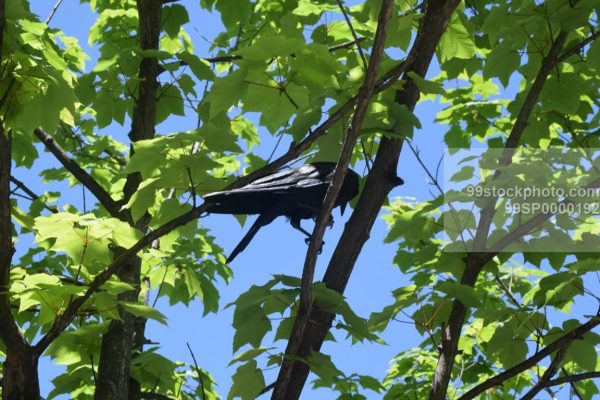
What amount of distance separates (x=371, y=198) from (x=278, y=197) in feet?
1.75

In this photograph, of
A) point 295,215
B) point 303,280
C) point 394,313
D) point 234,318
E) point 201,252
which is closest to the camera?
point 303,280

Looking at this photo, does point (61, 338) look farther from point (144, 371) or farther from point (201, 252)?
point (201, 252)

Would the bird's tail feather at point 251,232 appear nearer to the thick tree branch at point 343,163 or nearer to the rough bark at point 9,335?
the thick tree branch at point 343,163

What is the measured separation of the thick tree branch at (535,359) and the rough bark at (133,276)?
67.6 inches

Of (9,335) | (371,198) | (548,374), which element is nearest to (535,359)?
(548,374)

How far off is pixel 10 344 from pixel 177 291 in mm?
2914

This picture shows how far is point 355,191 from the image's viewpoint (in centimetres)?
350

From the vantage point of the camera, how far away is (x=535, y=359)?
3.34 m

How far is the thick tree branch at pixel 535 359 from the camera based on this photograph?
3.32m

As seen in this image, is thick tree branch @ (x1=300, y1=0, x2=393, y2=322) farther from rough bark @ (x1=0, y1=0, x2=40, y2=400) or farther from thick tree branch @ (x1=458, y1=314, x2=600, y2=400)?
rough bark @ (x1=0, y1=0, x2=40, y2=400)

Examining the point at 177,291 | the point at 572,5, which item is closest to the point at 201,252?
the point at 177,291

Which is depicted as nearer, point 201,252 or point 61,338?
point 61,338

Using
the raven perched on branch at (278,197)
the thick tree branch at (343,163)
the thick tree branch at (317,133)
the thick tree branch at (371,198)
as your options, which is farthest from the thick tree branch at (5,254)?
the thick tree branch at (343,163)

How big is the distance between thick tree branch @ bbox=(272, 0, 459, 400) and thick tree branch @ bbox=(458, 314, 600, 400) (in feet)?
2.27
